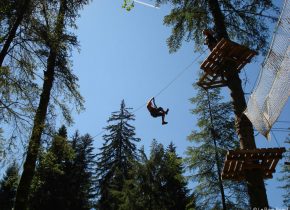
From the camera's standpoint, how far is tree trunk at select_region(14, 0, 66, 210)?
9336mm

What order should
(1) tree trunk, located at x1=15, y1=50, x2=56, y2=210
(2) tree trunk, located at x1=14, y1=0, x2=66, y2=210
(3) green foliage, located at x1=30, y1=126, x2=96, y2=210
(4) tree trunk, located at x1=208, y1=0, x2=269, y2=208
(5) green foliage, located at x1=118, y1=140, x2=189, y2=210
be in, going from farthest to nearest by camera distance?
(3) green foliage, located at x1=30, y1=126, x2=96, y2=210 → (5) green foliage, located at x1=118, y1=140, x2=189, y2=210 → (2) tree trunk, located at x1=14, y1=0, x2=66, y2=210 → (1) tree trunk, located at x1=15, y1=50, x2=56, y2=210 → (4) tree trunk, located at x1=208, y1=0, x2=269, y2=208

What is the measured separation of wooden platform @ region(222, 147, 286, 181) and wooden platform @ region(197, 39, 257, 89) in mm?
2802

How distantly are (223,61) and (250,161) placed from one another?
3.25 meters

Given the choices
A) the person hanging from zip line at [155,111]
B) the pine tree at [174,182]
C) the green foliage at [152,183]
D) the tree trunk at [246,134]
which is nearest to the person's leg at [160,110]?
the person hanging from zip line at [155,111]

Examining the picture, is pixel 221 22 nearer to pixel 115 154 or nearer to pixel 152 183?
pixel 152 183

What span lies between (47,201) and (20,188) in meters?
17.4

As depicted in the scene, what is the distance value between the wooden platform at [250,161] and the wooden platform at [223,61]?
2.80 meters

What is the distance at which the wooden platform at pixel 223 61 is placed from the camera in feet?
30.9

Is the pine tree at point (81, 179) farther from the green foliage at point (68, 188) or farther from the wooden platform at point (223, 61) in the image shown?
the wooden platform at point (223, 61)

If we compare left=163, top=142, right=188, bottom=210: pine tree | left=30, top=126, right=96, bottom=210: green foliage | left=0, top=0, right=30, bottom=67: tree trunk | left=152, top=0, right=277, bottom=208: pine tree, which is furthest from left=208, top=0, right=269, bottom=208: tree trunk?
left=30, top=126, right=96, bottom=210: green foliage

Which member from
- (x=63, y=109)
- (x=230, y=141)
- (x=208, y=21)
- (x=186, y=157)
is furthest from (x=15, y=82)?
(x=230, y=141)

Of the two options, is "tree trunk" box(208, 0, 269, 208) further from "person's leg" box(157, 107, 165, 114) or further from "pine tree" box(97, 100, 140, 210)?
"pine tree" box(97, 100, 140, 210)

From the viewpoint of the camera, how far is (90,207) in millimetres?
29500

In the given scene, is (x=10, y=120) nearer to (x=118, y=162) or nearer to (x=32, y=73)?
(x=32, y=73)
